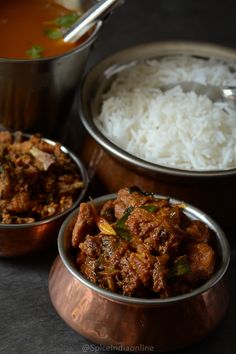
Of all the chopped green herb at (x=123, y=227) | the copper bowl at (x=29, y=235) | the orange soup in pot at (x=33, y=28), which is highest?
the chopped green herb at (x=123, y=227)

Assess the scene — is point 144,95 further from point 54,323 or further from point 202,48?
point 54,323

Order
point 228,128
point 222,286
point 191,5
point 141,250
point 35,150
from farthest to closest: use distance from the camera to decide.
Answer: point 191,5 < point 228,128 < point 35,150 < point 222,286 < point 141,250

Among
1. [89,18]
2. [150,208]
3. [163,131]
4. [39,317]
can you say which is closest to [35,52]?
[89,18]

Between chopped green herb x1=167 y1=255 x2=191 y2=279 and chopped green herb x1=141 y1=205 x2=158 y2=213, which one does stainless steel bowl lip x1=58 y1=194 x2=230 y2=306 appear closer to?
chopped green herb x1=167 y1=255 x2=191 y2=279

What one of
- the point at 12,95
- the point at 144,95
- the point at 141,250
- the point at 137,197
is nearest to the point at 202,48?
the point at 144,95

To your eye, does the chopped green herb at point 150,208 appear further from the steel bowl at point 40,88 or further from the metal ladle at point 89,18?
the metal ladle at point 89,18

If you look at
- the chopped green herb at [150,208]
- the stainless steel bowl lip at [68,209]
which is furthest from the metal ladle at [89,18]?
the chopped green herb at [150,208]

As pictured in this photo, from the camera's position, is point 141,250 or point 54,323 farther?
point 54,323

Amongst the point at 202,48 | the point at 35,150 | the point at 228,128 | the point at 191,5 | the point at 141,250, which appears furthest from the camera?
the point at 191,5
